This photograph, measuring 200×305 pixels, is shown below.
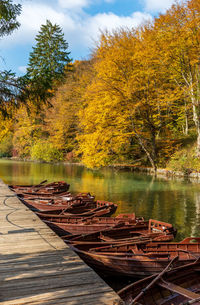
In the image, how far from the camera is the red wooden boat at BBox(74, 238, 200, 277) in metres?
5.53

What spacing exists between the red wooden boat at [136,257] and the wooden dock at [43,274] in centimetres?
86

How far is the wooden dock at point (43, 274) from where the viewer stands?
3447 mm

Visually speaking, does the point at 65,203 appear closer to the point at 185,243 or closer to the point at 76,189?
the point at 185,243

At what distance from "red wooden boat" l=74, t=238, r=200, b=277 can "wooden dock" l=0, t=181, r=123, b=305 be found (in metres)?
0.86

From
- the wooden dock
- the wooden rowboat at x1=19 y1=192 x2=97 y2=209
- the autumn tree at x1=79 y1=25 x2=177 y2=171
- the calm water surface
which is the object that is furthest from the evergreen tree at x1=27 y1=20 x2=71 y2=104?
the wooden dock

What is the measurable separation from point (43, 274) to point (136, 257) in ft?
7.73

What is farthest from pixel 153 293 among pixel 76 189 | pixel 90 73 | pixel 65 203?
pixel 90 73

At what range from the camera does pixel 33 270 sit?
433cm

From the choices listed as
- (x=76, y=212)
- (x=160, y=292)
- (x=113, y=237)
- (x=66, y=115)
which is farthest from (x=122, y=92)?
(x=160, y=292)

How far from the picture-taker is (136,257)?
5.78m

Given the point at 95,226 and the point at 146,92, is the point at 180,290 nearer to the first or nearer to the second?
the point at 95,226

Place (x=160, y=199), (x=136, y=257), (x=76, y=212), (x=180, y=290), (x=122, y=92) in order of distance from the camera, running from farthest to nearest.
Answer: (x=122, y=92) → (x=160, y=199) → (x=76, y=212) → (x=136, y=257) → (x=180, y=290)

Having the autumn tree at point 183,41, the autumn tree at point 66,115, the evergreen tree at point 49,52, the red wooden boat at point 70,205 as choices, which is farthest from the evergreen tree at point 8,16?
the evergreen tree at point 49,52

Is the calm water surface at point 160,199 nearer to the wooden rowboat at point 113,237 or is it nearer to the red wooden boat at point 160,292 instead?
the wooden rowboat at point 113,237
